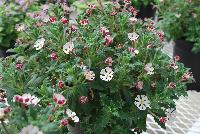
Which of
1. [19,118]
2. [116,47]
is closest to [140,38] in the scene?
[116,47]

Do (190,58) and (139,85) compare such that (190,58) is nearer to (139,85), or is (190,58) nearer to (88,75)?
(139,85)

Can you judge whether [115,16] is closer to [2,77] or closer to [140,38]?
[140,38]

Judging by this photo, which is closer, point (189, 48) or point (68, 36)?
point (68, 36)

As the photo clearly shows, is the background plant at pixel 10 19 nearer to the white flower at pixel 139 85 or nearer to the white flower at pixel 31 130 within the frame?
the white flower at pixel 139 85

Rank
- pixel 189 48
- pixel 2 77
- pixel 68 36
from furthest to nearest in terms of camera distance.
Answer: pixel 189 48, pixel 68 36, pixel 2 77

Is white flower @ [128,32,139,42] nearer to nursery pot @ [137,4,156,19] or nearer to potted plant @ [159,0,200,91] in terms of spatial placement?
potted plant @ [159,0,200,91]

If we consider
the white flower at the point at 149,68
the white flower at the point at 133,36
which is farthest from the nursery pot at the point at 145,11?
the white flower at the point at 149,68

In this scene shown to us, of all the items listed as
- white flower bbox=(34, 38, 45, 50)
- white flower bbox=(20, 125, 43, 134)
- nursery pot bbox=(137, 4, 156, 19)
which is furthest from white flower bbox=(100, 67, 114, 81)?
nursery pot bbox=(137, 4, 156, 19)

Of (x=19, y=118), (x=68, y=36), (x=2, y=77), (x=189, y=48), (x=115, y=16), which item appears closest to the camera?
(x=19, y=118)
